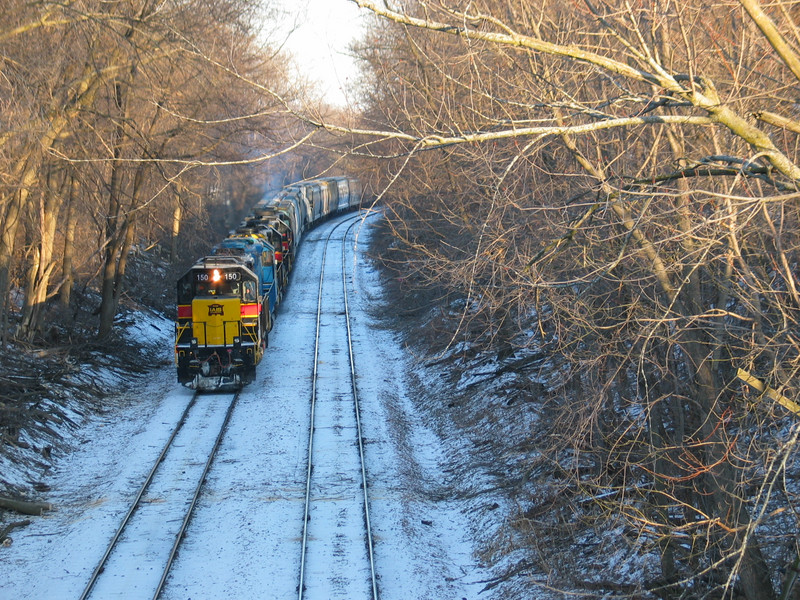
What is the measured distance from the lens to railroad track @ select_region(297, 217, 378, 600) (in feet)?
31.6

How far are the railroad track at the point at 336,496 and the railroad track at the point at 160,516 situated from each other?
1848mm

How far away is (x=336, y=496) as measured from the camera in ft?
39.9

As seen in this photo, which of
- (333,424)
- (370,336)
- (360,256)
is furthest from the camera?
(360,256)

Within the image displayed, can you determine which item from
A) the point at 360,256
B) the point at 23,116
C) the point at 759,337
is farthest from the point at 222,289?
the point at 360,256

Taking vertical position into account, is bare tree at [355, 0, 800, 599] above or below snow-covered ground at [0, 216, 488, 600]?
above

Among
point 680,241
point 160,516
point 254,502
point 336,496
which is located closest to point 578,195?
point 680,241

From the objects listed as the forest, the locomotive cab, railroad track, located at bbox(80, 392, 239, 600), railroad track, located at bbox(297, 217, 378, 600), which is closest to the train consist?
the locomotive cab

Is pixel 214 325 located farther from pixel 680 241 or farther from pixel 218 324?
pixel 680 241

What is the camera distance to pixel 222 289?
17719mm

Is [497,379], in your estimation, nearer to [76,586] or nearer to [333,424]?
[333,424]

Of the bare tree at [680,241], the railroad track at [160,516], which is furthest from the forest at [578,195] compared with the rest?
the railroad track at [160,516]

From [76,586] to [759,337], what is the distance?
8430 mm

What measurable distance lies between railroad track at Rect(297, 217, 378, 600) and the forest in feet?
7.64

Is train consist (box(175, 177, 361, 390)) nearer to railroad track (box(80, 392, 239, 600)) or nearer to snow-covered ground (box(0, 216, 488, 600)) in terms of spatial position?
snow-covered ground (box(0, 216, 488, 600))
